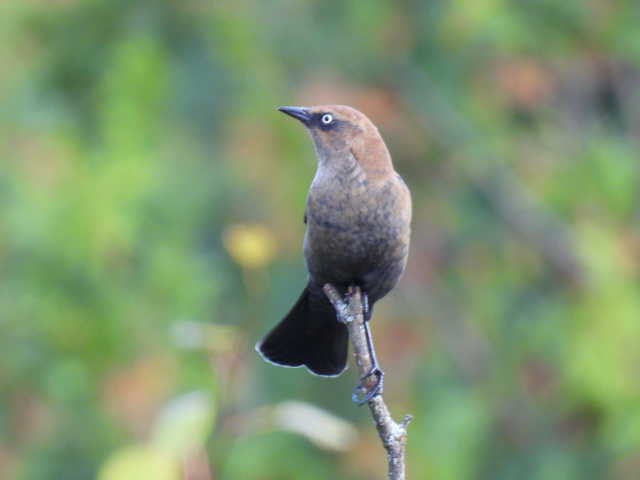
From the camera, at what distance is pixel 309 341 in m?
4.70

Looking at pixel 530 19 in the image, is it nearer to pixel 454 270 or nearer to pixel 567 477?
pixel 454 270

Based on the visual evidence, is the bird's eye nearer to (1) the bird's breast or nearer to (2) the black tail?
(1) the bird's breast

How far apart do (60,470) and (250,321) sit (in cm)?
459

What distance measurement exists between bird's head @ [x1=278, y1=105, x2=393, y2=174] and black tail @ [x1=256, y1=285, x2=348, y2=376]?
0.52 m

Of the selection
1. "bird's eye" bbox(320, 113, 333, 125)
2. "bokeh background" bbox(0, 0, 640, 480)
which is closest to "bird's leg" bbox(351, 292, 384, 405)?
"bird's eye" bbox(320, 113, 333, 125)

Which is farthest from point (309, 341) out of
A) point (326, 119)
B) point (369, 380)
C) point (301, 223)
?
point (301, 223)

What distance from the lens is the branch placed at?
328 centimetres

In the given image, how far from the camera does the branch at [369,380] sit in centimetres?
328

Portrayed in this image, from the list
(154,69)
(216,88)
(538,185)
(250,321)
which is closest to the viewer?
(250,321)

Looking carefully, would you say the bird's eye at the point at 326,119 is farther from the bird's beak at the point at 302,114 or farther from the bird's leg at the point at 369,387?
the bird's leg at the point at 369,387

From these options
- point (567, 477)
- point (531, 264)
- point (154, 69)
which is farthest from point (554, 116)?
point (154, 69)

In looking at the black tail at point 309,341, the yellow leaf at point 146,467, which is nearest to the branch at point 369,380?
the black tail at point 309,341

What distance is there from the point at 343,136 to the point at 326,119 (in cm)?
9

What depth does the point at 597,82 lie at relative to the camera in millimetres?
9672
